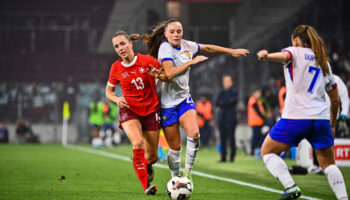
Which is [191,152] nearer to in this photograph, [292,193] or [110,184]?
[292,193]

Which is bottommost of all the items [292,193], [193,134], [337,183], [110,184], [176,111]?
[110,184]

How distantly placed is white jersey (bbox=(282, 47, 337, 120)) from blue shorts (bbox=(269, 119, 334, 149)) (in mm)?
58

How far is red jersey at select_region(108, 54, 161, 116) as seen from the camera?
7.56 m

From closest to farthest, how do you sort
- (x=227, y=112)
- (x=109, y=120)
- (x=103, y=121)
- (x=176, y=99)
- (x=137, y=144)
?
1. (x=137, y=144)
2. (x=176, y=99)
3. (x=227, y=112)
4. (x=109, y=120)
5. (x=103, y=121)

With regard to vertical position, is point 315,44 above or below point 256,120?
above

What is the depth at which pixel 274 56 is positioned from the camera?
565cm

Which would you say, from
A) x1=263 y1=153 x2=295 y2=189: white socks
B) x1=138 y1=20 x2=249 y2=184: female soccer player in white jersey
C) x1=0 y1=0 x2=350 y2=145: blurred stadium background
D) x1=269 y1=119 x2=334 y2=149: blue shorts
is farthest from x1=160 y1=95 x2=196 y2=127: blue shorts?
x1=0 y1=0 x2=350 y2=145: blurred stadium background

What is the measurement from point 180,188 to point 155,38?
1.99 m

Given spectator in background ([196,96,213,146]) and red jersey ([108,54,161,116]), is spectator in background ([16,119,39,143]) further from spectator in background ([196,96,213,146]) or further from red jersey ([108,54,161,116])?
red jersey ([108,54,161,116])

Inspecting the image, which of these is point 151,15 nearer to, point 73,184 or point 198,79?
point 198,79

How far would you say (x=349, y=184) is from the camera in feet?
30.5

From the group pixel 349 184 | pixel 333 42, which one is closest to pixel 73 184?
pixel 349 184

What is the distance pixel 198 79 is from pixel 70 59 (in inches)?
417

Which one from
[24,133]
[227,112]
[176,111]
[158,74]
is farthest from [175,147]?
[24,133]
